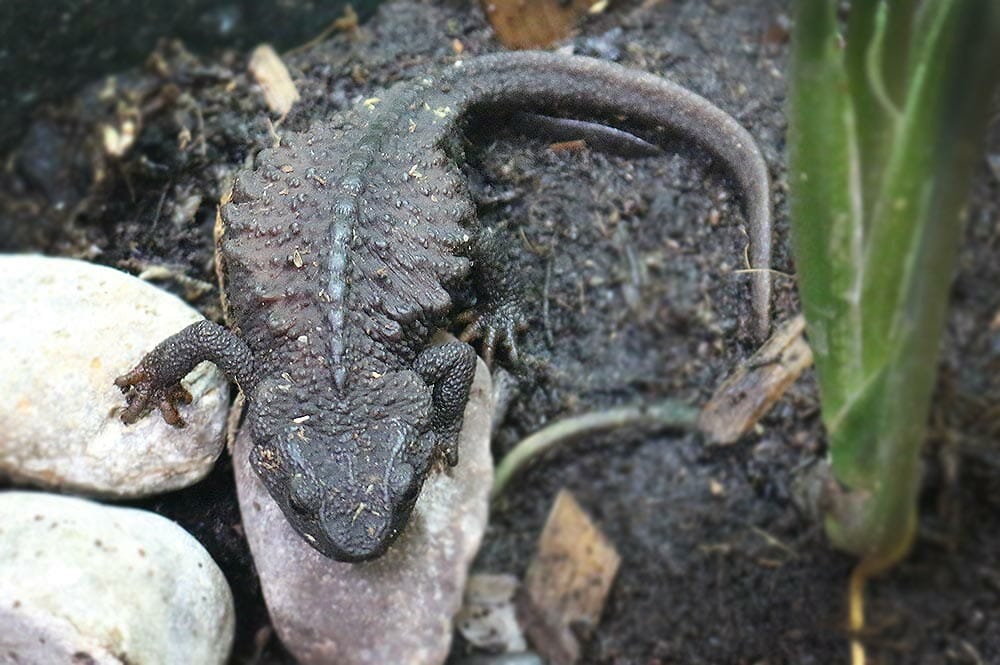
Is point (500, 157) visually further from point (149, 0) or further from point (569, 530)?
point (149, 0)

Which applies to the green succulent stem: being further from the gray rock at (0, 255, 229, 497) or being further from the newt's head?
the gray rock at (0, 255, 229, 497)

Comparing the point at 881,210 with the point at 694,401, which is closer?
the point at 881,210

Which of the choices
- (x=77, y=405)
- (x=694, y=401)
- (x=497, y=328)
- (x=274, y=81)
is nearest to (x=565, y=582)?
(x=694, y=401)

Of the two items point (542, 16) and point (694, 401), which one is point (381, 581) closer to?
point (694, 401)

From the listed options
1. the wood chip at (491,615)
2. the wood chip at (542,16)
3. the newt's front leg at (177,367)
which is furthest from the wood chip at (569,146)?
the newt's front leg at (177,367)

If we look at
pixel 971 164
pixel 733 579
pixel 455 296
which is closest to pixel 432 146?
pixel 455 296

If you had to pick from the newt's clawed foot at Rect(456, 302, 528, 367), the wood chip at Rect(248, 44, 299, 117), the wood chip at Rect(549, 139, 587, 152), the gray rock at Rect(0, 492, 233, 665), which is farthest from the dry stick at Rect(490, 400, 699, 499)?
the wood chip at Rect(248, 44, 299, 117)

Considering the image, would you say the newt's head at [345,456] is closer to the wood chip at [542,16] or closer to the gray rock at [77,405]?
the gray rock at [77,405]

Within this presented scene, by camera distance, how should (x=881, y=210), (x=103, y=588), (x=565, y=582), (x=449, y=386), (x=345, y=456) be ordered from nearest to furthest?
(x=881, y=210) → (x=565, y=582) → (x=103, y=588) → (x=345, y=456) → (x=449, y=386)
